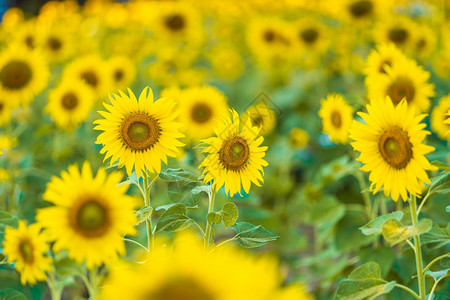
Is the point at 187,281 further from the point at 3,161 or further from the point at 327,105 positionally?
the point at 3,161

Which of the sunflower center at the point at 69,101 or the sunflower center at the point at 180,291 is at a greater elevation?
the sunflower center at the point at 180,291

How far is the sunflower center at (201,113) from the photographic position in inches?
67.2

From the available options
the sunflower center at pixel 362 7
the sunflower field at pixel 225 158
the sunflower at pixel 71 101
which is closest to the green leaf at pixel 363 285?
the sunflower field at pixel 225 158

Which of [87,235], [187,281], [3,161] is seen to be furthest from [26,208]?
[187,281]

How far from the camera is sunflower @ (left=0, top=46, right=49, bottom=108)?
5.85 feet

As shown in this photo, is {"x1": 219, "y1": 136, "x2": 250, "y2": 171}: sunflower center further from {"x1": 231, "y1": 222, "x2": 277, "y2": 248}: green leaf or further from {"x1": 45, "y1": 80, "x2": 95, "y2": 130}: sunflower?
{"x1": 45, "y1": 80, "x2": 95, "y2": 130}: sunflower

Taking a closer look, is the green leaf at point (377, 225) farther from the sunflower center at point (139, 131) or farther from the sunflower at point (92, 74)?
the sunflower at point (92, 74)

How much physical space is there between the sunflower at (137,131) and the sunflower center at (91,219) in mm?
175

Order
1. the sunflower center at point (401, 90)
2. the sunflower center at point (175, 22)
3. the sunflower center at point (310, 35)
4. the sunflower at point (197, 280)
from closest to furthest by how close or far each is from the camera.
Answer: the sunflower at point (197, 280) < the sunflower center at point (401, 90) < the sunflower center at point (310, 35) < the sunflower center at point (175, 22)

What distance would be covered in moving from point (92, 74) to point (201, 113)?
588 mm

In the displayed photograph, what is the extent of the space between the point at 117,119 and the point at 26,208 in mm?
1060

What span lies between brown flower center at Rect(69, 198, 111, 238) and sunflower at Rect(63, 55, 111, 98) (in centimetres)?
124

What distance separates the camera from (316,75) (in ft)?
10.0

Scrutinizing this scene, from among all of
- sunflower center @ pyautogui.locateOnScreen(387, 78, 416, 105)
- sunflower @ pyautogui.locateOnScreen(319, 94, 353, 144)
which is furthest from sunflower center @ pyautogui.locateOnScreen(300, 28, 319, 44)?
sunflower center @ pyautogui.locateOnScreen(387, 78, 416, 105)
